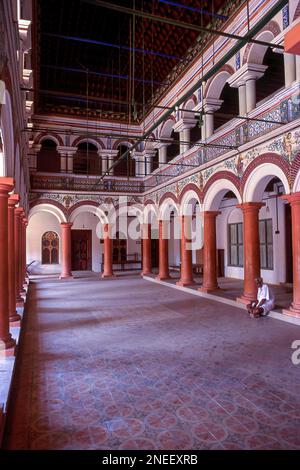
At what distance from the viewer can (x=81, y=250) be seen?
22219 mm

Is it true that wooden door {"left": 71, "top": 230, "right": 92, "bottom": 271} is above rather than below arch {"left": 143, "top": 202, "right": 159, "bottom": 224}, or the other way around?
below

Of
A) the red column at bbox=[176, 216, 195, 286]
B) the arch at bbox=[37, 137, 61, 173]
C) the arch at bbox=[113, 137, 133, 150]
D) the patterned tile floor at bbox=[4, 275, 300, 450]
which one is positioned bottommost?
the patterned tile floor at bbox=[4, 275, 300, 450]

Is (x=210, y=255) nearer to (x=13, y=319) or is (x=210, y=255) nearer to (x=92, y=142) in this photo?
(x=13, y=319)

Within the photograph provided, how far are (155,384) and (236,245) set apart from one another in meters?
12.7

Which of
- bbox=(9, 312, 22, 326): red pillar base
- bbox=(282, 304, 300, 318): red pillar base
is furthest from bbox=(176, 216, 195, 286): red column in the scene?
bbox=(9, 312, 22, 326): red pillar base

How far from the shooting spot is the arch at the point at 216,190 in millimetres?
11029

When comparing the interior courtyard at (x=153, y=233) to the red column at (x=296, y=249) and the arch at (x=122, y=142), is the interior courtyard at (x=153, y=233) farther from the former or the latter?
the arch at (x=122, y=142)

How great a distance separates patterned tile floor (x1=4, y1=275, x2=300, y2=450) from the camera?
3283 mm

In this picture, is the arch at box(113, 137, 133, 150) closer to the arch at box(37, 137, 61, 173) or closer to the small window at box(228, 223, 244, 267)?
the arch at box(37, 137, 61, 173)

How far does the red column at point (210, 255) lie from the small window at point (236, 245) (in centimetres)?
418

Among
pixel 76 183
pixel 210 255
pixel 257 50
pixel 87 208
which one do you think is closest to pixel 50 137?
pixel 76 183

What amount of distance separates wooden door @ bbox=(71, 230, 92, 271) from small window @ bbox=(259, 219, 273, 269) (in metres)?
11.7

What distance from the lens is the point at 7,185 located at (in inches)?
211

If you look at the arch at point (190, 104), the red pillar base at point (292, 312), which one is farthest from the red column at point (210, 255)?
the arch at point (190, 104)
